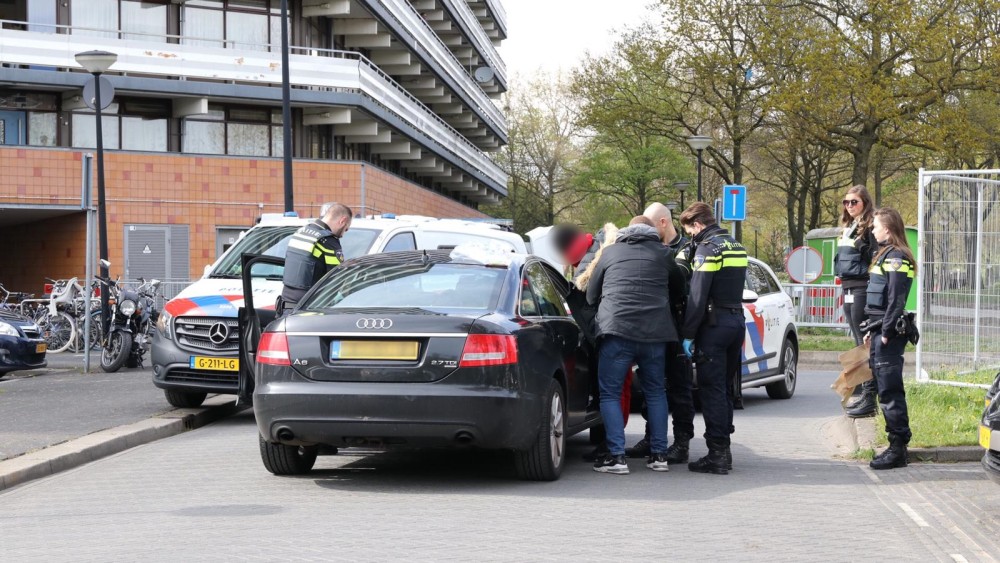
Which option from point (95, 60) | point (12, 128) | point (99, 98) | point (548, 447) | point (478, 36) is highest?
point (478, 36)

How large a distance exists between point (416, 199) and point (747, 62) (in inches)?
518

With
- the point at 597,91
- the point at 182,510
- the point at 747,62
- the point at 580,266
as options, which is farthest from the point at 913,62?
the point at 182,510

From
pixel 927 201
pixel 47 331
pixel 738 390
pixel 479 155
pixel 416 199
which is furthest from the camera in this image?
pixel 479 155

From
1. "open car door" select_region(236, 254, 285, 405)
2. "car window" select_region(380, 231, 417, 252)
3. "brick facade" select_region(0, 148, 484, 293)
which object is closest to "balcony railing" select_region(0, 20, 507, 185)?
"brick facade" select_region(0, 148, 484, 293)

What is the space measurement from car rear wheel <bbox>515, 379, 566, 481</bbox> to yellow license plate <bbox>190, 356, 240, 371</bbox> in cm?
454

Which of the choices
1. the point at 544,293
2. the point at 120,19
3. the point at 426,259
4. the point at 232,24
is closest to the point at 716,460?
the point at 544,293

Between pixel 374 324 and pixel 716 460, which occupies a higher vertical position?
pixel 374 324

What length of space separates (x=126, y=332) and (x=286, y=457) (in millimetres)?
9732

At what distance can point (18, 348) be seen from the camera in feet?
52.2

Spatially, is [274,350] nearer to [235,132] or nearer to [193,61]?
[193,61]

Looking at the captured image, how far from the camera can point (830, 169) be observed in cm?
5109

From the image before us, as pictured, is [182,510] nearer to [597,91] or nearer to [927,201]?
[927,201]

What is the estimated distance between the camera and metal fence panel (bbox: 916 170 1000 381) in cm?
1370

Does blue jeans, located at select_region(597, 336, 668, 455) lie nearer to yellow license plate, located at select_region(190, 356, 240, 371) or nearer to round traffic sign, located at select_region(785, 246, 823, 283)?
yellow license plate, located at select_region(190, 356, 240, 371)
